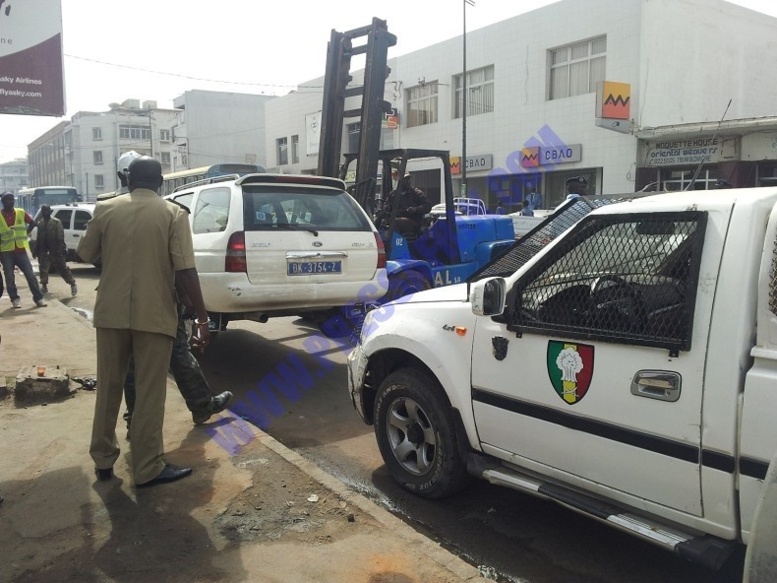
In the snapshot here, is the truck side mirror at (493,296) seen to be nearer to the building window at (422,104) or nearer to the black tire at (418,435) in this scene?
the black tire at (418,435)

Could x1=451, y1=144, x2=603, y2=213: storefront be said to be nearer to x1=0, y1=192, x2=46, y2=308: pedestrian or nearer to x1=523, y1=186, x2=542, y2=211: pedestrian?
x1=523, y1=186, x2=542, y2=211: pedestrian

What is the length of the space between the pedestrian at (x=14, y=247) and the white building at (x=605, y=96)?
52.6ft

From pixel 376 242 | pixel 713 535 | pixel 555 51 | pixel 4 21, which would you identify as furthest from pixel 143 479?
pixel 555 51

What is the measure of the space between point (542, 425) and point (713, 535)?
828 mm

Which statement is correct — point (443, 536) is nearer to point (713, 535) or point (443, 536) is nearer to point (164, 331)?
point (713, 535)

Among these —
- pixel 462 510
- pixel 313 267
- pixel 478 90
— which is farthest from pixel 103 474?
pixel 478 90

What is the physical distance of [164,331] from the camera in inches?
140

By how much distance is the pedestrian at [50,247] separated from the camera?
12250mm

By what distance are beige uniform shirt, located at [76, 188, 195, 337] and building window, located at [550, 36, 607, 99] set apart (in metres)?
21.1

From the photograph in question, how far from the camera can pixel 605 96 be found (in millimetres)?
19547

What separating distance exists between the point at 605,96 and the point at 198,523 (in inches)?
763

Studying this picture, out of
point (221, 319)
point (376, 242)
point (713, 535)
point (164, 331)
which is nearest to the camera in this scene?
point (713, 535)

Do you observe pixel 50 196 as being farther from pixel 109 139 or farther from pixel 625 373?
pixel 109 139

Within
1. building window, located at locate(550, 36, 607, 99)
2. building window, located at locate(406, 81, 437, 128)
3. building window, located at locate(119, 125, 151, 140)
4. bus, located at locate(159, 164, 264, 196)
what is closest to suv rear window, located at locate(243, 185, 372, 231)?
bus, located at locate(159, 164, 264, 196)
